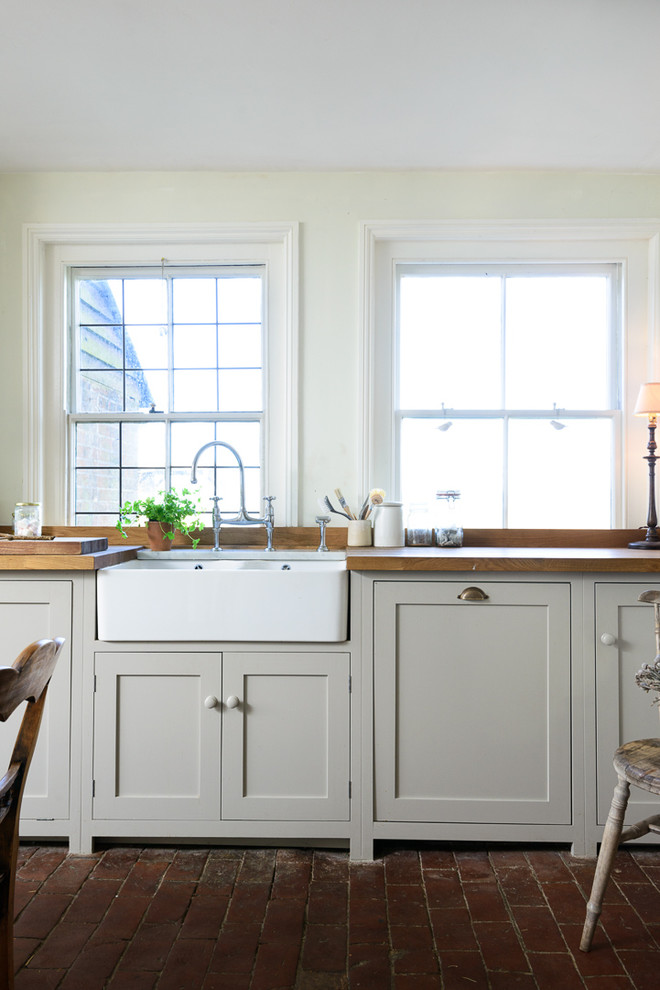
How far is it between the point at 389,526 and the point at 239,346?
43.2 inches

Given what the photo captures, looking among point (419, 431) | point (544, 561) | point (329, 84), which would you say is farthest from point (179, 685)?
point (329, 84)

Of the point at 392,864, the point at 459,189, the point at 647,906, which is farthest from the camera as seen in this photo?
the point at 459,189

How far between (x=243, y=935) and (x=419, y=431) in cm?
208

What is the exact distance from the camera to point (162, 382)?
10.7ft

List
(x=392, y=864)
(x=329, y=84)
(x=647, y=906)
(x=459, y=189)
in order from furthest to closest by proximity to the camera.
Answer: (x=459, y=189) < (x=329, y=84) < (x=392, y=864) < (x=647, y=906)

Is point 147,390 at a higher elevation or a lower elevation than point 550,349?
lower

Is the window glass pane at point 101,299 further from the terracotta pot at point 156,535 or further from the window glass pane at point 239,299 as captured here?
the terracotta pot at point 156,535

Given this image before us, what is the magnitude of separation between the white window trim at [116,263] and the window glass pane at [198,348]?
0.89ft

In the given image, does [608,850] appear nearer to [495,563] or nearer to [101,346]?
[495,563]

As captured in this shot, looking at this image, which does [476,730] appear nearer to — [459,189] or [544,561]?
[544,561]

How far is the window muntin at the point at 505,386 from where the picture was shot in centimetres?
319

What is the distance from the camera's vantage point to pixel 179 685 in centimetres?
240

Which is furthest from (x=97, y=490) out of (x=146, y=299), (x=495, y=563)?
(x=495, y=563)

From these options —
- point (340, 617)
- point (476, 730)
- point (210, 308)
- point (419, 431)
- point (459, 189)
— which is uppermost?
point (459, 189)
